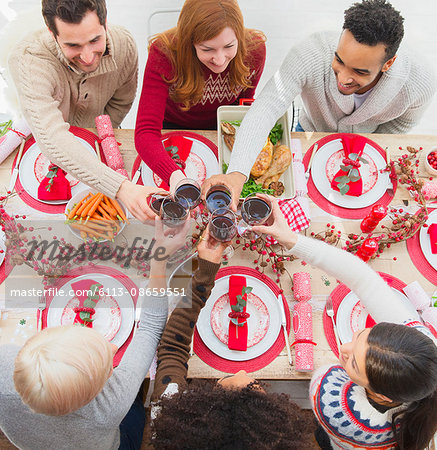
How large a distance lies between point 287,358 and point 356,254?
1.55 ft

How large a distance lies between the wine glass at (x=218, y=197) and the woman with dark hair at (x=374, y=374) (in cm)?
15

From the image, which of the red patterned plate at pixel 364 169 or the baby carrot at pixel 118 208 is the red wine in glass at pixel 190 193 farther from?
the red patterned plate at pixel 364 169

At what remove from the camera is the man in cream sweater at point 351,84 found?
139 centimetres

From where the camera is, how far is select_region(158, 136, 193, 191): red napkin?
1.61 m

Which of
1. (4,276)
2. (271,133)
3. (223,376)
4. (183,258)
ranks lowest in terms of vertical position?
A: (223,376)

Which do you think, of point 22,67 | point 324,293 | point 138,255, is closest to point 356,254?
point 324,293

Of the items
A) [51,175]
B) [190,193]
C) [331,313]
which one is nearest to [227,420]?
[331,313]

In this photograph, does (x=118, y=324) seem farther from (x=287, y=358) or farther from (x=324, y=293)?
Answer: (x=324, y=293)

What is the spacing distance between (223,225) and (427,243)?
32.7 inches

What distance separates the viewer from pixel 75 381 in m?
0.99

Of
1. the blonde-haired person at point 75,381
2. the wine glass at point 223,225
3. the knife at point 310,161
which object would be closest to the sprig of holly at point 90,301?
the blonde-haired person at point 75,381

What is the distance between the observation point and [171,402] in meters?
1.03

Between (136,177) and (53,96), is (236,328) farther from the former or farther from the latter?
(53,96)

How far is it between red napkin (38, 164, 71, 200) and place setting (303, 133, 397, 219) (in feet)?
3.17
